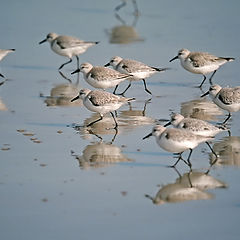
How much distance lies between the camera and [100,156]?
9.47 meters

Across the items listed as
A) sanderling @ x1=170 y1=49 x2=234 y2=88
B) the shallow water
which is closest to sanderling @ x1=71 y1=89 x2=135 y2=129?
the shallow water

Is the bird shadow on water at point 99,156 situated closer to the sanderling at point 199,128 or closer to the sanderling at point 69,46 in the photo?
the sanderling at point 199,128

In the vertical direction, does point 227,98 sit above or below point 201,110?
above

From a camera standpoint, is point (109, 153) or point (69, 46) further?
point (69, 46)

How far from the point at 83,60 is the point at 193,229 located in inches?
357

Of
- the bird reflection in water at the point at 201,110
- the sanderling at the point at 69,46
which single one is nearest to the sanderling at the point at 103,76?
the bird reflection in water at the point at 201,110

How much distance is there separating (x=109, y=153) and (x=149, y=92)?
385 cm

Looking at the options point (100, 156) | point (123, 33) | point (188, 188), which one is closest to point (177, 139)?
point (188, 188)

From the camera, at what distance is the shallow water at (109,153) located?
287 inches

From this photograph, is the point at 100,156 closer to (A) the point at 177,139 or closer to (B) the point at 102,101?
(A) the point at 177,139

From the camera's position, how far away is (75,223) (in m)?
7.22

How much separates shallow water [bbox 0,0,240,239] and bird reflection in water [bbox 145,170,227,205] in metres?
0.01

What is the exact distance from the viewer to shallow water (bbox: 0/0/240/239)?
7.29 m

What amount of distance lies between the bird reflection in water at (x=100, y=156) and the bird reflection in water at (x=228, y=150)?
4.03 ft
